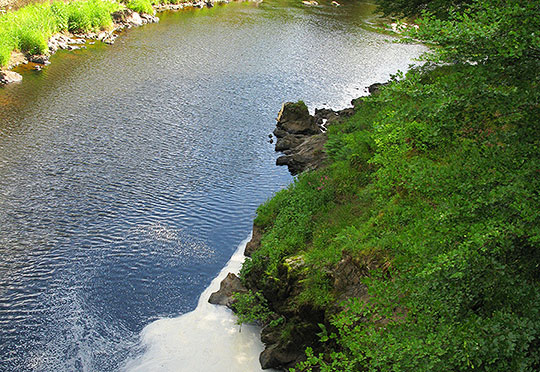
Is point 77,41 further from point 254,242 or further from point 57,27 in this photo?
point 254,242

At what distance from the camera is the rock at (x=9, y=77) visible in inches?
1393

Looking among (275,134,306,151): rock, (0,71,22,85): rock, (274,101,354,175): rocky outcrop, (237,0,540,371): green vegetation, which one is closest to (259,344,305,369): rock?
(237,0,540,371): green vegetation

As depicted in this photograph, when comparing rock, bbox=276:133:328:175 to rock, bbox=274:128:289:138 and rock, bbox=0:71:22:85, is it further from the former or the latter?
rock, bbox=0:71:22:85

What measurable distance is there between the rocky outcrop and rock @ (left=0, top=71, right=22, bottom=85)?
20039 millimetres

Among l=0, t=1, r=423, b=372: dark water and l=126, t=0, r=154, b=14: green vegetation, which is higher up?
l=126, t=0, r=154, b=14: green vegetation

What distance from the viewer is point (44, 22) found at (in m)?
44.5

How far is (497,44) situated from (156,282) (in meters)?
14.6

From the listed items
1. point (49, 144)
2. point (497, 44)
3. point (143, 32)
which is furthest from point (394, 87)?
point (143, 32)

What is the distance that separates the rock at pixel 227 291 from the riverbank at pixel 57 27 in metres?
27.3

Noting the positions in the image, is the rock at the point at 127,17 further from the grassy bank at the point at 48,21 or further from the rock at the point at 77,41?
the rock at the point at 77,41

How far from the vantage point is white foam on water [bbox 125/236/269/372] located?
14648 mm

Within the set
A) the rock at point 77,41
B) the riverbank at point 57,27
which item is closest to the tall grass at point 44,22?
the riverbank at point 57,27

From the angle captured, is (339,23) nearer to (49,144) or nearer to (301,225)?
(49,144)

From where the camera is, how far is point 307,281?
14.6 meters
